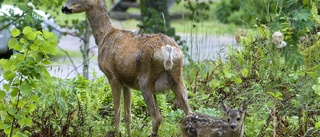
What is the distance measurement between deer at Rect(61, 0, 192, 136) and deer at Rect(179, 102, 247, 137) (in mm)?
371

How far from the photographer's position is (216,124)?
7805 millimetres

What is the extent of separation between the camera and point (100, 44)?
902cm

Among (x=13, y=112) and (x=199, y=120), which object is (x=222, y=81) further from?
(x=13, y=112)

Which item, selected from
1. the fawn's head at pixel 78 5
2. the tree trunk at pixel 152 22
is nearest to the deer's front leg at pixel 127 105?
the fawn's head at pixel 78 5

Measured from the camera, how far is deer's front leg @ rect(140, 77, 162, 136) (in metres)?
8.14

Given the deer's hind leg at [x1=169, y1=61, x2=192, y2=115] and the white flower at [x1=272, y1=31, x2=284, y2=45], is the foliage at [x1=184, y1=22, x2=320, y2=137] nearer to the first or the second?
the white flower at [x1=272, y1=31, x2=284, y2=45]

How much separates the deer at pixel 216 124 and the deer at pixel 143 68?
0.37 m

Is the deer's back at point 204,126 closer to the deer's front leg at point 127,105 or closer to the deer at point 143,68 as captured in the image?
the deer at point 143,68

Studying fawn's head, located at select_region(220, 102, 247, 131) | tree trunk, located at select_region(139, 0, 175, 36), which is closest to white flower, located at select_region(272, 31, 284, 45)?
fawn's head, located at select_region(220, 102, 247, 131)

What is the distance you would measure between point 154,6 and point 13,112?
8690 millimetres

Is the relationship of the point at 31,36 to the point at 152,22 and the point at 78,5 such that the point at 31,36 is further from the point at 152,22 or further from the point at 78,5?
the point at 152,22

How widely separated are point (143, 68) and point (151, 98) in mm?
301

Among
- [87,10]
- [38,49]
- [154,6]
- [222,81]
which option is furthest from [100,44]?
[154,6]

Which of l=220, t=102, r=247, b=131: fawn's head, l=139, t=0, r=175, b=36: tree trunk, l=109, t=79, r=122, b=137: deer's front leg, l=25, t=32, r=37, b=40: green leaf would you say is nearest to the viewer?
l=25, t=32, r=37, b=40: green leaf
